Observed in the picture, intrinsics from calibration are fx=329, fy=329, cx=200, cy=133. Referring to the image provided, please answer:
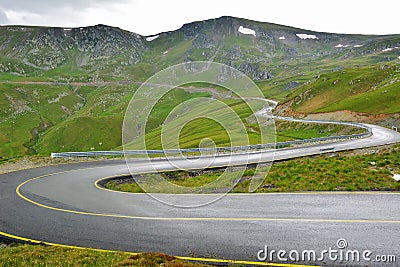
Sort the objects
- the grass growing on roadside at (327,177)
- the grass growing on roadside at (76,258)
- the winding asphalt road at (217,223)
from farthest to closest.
A: the grass growing on roadside at (327,177), the winding asphalt road at (217,223), the grass growing on roadside at (76,258)

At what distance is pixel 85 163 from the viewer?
35406mm

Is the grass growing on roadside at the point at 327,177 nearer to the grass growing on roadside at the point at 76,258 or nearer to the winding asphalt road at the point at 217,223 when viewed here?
the winding asphalt road at the point at 217,223

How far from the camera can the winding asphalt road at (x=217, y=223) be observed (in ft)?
35.5

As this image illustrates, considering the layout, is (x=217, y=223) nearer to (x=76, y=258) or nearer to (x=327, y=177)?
(x=76, y=258)

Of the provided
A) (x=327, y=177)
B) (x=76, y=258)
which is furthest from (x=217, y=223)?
(x=327, y=177)

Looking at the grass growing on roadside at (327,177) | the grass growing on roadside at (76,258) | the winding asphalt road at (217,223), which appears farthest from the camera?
the grass growing on roadside at (327,177)

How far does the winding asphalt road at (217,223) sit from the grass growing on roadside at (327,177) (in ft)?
5.29

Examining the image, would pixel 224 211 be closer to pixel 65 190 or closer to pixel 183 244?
pixel 183 244

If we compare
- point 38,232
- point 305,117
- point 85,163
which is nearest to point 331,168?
point 38,232

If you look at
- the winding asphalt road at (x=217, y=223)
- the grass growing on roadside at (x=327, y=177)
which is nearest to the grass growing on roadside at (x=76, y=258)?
the winding asphalt road at (x=217, y=223)

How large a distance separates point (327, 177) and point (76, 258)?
15710 mm

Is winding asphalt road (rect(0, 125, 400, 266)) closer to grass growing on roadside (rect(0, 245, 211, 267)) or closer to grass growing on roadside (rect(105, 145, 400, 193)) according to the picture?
grass growing on roadside (rect(0, 245, 211, 267))

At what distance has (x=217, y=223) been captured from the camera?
13445 mm

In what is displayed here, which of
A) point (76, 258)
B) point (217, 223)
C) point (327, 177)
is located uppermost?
point (327, 177)
